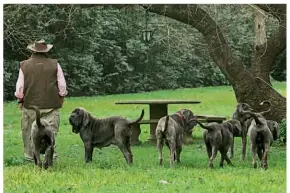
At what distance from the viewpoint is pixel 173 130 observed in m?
11.2

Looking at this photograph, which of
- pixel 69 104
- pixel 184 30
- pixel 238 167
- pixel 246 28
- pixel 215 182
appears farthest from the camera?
pixel 246 28

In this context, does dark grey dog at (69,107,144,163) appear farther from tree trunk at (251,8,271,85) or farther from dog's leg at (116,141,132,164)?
tree trunk at (251,8,271,85)

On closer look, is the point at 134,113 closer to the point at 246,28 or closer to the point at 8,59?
the point at 8,59

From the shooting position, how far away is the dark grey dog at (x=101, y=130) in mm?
11430

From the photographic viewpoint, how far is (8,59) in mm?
31734

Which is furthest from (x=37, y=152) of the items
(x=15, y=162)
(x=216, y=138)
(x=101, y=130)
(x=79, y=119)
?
(x=216, y=138)

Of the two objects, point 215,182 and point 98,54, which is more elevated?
point 98,54

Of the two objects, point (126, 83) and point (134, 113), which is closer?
point (134, 113)

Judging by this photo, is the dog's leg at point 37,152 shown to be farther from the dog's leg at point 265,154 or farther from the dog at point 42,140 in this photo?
the dog's leg at point 265,154

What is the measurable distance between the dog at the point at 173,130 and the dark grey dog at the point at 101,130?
0.58m

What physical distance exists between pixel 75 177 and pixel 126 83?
29901 mm

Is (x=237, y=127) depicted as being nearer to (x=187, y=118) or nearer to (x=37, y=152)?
(x=187, y=118)

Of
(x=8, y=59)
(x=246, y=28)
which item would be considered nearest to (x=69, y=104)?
(x=8, y=59)

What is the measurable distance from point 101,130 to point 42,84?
127cm
